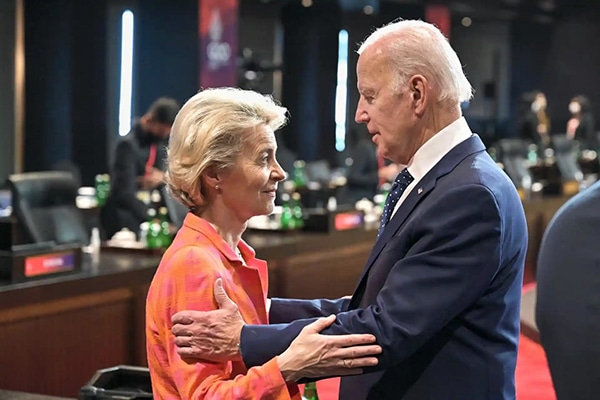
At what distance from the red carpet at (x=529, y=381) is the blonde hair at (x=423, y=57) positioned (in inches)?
100

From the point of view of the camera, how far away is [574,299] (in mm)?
1299

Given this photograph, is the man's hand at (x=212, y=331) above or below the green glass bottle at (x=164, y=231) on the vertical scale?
above

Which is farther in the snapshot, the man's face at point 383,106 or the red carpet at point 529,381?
the red carpet at point 529,381

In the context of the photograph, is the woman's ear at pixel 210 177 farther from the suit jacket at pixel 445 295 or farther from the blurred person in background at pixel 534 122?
the blurred person in background at pixel 534 122

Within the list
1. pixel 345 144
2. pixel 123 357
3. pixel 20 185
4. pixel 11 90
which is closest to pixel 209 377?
pixel 123 357

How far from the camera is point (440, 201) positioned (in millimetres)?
1559

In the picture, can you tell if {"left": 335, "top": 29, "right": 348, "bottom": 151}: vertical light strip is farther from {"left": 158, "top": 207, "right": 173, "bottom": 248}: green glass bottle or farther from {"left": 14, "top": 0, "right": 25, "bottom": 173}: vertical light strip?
{"left": 158, "top": 207, "right": 173, "bottom": 248}: green glass bottle

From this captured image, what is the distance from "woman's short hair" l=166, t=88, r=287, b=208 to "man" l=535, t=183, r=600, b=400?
21.3 inches

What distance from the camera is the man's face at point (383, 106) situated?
1.61 meters

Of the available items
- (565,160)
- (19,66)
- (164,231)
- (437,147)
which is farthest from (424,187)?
(565,160)

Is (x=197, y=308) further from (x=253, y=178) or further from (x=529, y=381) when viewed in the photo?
(x=529, y=381)

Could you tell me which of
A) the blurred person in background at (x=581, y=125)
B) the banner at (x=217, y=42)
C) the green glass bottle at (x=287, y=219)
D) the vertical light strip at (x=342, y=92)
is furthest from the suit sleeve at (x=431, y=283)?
the vertical light strip at (x=342, y=92)

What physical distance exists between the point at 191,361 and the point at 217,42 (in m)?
8.02

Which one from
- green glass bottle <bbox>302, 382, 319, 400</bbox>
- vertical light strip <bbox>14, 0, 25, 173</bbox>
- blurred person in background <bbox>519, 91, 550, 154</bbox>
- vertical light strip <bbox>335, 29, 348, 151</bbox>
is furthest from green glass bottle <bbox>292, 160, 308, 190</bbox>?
vertical light strip <bbox>335, 29, 348, 151</bbox>
